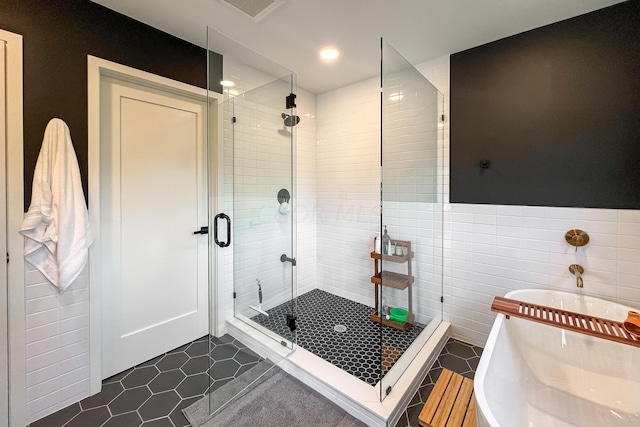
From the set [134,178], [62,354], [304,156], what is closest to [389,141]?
[304,156]

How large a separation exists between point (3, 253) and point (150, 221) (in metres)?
0.78

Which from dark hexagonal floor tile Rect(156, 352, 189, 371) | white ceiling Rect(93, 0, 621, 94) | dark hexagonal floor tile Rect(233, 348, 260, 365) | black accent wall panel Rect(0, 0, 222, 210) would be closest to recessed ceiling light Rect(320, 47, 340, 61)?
white ceiling Rect(93, 0, 621, 94)

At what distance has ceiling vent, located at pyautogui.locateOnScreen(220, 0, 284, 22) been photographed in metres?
1.69

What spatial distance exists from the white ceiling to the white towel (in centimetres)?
97

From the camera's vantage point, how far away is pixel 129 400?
5.72ft

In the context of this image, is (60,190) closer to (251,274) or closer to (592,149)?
(251,274)

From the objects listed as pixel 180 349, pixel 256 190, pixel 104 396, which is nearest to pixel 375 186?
pixel 256 190

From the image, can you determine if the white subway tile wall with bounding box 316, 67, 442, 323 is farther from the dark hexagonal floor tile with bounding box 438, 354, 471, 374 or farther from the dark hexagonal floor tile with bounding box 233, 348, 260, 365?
the dark hexagonal floor tile with bounding box 233, 348, 260, 365

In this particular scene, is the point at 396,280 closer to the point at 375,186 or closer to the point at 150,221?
the point at 375,186

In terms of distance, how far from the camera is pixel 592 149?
5.95 feet

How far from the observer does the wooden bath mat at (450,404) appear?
155 cm

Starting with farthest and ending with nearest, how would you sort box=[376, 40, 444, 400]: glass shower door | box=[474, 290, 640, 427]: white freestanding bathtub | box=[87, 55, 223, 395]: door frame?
box=[376, 40, 444, 400]: glass shower door
box=[87, 55, 223, 395]: door frame
box=[474, 290, 640, 427]: white freestanding bathtub

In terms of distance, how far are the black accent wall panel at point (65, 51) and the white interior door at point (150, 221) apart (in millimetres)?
175

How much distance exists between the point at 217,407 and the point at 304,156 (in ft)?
8.31
